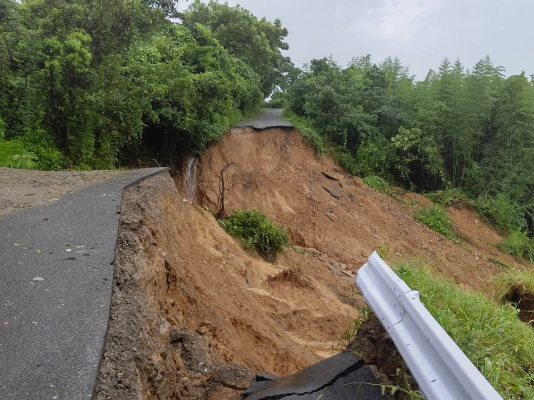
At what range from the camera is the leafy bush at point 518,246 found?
18641 mm

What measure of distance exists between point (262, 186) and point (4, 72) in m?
8.93

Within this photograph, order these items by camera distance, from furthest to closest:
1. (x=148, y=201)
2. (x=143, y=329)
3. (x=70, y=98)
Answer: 1. (x=70, y=98)
2. (x=148, y=201)
3. (x=143, y=329)

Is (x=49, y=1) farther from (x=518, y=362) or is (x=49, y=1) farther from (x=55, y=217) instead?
(x=518, y=362)

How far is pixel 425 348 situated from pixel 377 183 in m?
18.7

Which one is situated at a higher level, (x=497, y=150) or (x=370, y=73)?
(x=370, y=73)

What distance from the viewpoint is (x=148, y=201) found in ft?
20.1

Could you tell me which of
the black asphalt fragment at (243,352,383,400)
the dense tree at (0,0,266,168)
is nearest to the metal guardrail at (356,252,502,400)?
the black asphalt fragment at (243,352,383,400)

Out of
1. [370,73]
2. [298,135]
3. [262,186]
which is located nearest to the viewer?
[262,186]

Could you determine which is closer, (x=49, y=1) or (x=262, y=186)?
(x=49, y=1)

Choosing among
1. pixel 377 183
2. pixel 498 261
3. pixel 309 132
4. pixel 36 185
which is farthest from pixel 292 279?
pixel 377 183

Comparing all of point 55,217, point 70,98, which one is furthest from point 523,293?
point 70,98

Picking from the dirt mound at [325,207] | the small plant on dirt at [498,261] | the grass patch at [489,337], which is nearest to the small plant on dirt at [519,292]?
the grass patch at [489,337]

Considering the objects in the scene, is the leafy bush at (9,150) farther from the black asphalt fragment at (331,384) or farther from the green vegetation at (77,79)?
the black asphalt fragment at (331,384)

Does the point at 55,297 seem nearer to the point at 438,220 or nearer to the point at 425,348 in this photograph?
the point at 425,348
